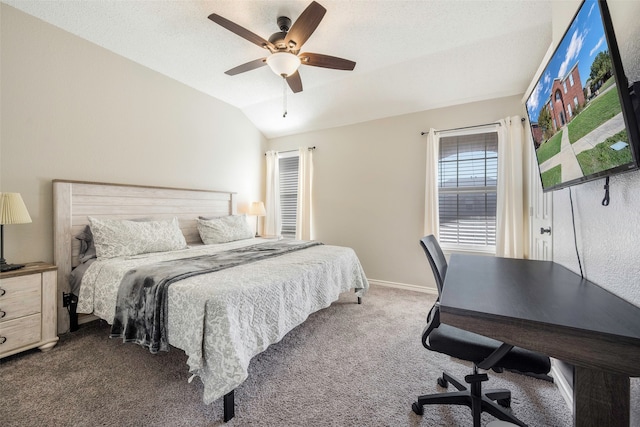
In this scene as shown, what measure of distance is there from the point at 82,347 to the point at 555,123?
3540mm

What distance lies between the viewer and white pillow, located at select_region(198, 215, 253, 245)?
3295 mm

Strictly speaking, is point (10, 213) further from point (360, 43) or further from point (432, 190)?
point (432, 190)

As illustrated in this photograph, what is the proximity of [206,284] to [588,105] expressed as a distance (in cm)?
202

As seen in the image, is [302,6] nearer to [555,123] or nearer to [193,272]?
[555,123]

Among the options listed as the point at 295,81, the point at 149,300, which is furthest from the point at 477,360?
the point at 295,81

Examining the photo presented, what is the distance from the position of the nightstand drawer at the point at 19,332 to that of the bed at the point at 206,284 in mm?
274

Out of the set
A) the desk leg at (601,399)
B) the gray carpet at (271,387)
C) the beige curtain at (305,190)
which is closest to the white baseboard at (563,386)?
the gray carpet at (271,387)

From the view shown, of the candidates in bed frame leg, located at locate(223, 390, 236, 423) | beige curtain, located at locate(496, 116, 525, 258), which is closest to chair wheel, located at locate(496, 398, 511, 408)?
bed frame leg, located at locate(223, 390, 236, 423)

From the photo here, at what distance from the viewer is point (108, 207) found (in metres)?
2.66

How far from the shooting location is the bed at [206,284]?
1.36 m

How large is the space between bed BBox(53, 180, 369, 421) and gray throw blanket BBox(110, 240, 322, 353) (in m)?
0.04

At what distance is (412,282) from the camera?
3471 mm

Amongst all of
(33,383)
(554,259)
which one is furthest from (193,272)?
(554,259)

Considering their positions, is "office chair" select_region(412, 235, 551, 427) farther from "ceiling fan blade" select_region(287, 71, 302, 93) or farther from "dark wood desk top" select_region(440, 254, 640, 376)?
"ceiling fan blade" select_region(287, 71, 302, 93)
